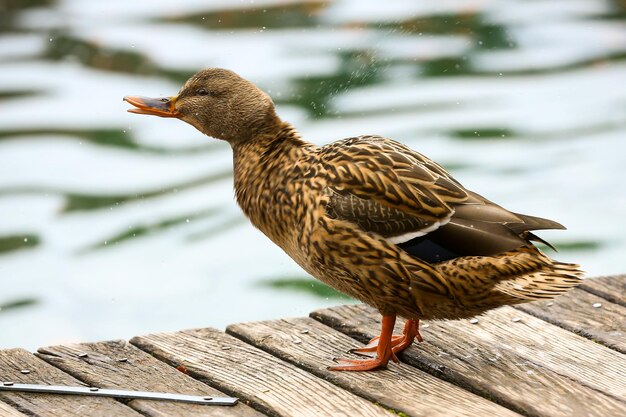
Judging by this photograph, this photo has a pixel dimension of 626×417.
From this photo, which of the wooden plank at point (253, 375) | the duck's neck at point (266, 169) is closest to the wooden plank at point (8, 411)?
the wooden plank at point (253, 375)

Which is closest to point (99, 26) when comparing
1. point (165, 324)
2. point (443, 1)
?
point (443, 1)

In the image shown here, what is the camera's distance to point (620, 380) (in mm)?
3574

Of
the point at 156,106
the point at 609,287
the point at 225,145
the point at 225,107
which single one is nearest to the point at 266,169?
the point at 225,107

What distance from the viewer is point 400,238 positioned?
3645mm

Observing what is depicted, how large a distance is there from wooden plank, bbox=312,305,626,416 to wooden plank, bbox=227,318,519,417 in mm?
55

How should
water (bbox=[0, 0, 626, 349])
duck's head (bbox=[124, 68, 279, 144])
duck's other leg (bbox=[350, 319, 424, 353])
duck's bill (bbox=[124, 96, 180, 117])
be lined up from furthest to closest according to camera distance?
water (bbox=[0, 0, 626, 349]) < duck's bill (bbox=[124, 96, 180, 117]) < duck's head (bbox=[124, 68, 279, 144]) < duck's other leg (bbox=[350, 319, 424, 353])

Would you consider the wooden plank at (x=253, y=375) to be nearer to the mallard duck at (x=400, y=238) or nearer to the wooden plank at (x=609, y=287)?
the mallard duck at (x=400, y=238)

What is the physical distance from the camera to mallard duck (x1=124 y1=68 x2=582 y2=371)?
361 centimetres

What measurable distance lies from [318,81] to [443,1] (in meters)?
3.30

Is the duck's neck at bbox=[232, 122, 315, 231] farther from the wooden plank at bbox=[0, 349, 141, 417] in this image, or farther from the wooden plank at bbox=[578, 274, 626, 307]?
the wooden plank at bbox=[578, 274, 626, 307]

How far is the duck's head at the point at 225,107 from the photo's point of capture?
4051 mm

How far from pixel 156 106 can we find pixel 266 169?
0.50 m

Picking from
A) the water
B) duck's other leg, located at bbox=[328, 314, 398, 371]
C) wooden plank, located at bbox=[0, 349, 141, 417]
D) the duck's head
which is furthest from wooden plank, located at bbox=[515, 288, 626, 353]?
the water

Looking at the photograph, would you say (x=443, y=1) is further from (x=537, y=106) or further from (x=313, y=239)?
(x=313, y=239)
